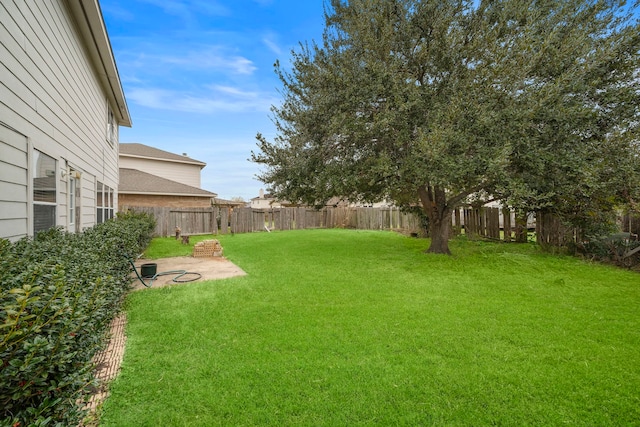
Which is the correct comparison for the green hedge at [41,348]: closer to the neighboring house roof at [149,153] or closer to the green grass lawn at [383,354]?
the green grass lawn at [383,354]

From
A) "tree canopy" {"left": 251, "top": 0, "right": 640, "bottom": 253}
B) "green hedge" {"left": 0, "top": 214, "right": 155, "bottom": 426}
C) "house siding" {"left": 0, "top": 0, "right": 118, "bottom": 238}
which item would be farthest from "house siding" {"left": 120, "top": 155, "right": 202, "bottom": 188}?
"green hedge" {"left": 0, "top": 214, "right": 155, "bottom": 426}

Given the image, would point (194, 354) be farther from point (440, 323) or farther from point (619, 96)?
point (619, 96)

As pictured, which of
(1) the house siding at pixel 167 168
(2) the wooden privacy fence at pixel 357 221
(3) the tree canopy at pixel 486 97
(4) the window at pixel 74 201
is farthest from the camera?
(1) the house siding at pixel 167 168

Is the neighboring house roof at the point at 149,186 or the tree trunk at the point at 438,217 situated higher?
the neighboring house roof at the point at 149,186

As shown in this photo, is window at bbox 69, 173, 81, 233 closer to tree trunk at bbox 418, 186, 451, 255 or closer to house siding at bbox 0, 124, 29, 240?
house siding at bbox 0, 124, 29, 240

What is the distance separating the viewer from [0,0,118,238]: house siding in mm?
3135

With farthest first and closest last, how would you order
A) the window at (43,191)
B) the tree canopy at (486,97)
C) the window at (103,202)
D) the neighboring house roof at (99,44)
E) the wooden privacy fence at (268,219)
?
the wooden privacy fence at (268,219)
the window at (103,202)
the tree canopy at (486,97)
the neighboring house roof at (99,44)
the window at (43,191)

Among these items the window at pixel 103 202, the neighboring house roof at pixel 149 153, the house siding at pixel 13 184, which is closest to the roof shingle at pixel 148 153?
the neighboring house roof at pixel 149 153

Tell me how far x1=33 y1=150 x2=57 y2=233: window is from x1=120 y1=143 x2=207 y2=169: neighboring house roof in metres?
17.7

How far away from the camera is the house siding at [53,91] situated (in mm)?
3135

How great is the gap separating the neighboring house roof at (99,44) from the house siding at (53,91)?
149 millimetres

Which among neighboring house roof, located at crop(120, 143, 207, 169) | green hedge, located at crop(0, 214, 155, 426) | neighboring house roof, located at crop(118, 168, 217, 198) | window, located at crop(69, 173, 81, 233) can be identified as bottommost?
green hedge, located at crop(0, 214, 155, 426)

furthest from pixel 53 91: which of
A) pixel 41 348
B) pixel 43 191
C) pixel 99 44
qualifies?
pixel 41 348

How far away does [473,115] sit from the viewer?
6516 mm
